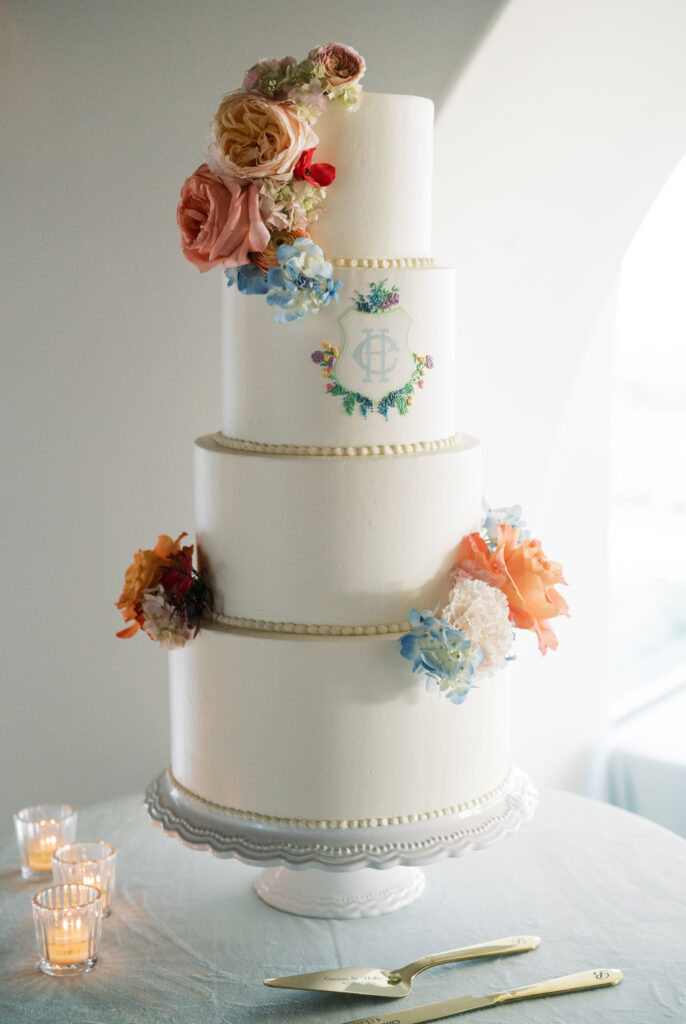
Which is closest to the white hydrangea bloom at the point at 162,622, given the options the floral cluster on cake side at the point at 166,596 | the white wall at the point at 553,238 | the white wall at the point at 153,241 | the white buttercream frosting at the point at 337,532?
the floral cluster on cake side at the point at 166,596

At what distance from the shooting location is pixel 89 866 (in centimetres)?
187

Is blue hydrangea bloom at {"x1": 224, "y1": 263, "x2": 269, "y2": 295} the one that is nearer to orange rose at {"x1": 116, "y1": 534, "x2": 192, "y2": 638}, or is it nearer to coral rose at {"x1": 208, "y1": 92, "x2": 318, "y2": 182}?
coral rose at {"x1": 208, "y1": 92, "x2": 318, "y2": 182}

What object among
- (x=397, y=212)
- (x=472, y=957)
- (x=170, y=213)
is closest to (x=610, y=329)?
(x=170, y=213)

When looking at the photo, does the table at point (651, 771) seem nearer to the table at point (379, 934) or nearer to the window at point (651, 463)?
the window at point (651, 463)

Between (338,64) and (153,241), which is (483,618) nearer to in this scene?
(338,64)

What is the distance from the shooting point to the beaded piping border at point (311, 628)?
5.89 ft

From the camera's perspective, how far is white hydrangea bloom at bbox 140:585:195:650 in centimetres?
181

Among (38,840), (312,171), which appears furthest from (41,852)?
(312,171)

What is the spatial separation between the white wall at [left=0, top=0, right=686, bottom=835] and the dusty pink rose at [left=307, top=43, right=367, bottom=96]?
27.6 inches

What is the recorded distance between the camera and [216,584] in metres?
1.89

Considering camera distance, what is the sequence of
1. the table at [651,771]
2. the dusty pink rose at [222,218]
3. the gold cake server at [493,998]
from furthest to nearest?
the table at [651,771]
the dusty pink rose at [222,218]
the gold cake server at [493,998]

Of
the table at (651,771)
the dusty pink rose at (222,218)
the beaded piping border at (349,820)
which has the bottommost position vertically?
the table at (651,771)

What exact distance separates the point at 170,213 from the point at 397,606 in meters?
1.13

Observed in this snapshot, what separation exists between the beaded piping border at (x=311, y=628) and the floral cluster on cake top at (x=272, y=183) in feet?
1.65
